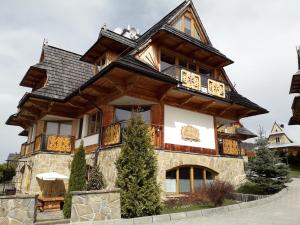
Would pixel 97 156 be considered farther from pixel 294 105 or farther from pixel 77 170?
pixel 294 105

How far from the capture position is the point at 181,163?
12.5 m

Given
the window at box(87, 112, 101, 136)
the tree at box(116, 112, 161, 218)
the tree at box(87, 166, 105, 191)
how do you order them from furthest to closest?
the window at box(87, 112, 101, 136) → the tree at box(87, 166, 105, 191) → the tree at box(116, 112, 161, 218)

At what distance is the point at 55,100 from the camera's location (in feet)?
49.2

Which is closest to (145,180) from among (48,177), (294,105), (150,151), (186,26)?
(150,151)

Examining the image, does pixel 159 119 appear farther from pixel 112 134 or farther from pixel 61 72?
pixel 61 72

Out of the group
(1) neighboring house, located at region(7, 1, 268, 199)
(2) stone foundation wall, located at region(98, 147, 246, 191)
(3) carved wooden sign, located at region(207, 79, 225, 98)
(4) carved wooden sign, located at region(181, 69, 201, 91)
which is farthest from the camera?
(3) carved wooden sign, located at region(207, 79, 225, 98)

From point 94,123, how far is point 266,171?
32.1 ft

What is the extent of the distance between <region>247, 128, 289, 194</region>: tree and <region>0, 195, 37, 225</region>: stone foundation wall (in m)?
10.6

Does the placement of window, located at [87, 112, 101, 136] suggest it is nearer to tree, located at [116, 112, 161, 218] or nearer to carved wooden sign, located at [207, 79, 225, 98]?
tree, located at [116, 112, 161, 218]

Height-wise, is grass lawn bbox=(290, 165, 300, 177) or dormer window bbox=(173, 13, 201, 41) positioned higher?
dormer window bbox=(173, 13, 201, 41)

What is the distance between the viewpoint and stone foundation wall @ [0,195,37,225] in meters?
8.15

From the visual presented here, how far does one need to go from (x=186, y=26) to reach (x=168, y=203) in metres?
11.0

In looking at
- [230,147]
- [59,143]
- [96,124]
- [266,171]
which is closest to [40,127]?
[59,143]

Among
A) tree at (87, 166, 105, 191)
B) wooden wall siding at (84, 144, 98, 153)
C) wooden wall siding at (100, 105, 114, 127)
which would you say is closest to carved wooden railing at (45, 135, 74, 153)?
wooden wall siding at (84, 144, 98, 153)
